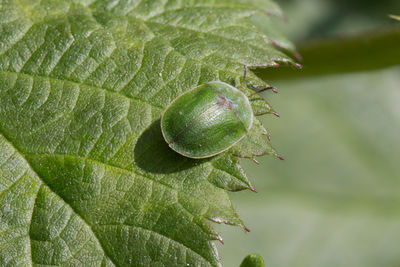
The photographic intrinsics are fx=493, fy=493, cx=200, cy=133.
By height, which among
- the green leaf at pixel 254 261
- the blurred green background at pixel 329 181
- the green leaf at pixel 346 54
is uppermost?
the green leaf at pixel 346 54

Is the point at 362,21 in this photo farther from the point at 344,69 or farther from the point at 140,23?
the point at 140,23

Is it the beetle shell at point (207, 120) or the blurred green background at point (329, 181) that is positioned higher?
the beetle shell at point (207, 120)

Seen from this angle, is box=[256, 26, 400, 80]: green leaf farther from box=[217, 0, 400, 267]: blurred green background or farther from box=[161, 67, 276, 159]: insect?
box=[217, 0, 400, 267]: blurred green background

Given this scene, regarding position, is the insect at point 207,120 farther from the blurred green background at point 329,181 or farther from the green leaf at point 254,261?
the blurred green background at point 329,181

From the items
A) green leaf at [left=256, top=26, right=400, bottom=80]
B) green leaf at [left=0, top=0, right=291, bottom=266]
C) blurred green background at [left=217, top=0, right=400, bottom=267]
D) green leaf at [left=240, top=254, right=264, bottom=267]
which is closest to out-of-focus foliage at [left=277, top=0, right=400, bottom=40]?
blurred green background at [left=217, top=0, right=400, bottom=267]

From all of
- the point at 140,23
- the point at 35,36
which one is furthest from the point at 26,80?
the point at 140,23

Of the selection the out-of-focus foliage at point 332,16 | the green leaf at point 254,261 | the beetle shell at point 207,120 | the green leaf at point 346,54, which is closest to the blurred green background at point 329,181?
the out-of-focus foliage at point 332,16

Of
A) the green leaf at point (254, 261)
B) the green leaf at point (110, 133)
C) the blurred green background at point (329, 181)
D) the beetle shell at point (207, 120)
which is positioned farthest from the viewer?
the blurred green background at point (329, 181)

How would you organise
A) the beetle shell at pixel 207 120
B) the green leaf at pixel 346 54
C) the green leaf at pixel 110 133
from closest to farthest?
the green leaf at pixel 110 133, the beetle shell at pixel 207 120, the green leaf at pixel 346 54
